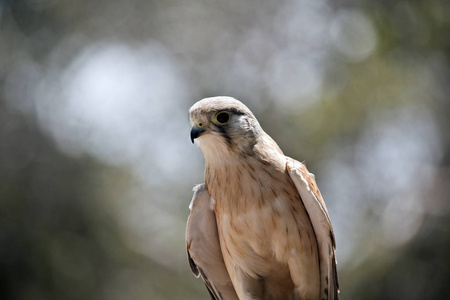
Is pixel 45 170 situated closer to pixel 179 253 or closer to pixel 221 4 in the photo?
pixel 179 253

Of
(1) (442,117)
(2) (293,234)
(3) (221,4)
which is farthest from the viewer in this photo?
(3) (221,4)

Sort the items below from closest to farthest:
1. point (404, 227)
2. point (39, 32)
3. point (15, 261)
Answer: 1. point (404, 227)
2. point (15, 261)
3. point (39, 32)

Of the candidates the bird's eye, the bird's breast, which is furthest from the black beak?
the bird's breast

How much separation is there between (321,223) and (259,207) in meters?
0.39

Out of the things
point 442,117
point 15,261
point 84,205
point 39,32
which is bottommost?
point 15,261

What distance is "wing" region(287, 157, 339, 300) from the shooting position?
337cm

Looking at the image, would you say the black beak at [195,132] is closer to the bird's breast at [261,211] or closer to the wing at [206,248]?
the bird's breast at [261,211]

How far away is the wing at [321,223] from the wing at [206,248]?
2.00ft

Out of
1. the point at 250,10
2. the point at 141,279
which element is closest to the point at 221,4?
the point at 250,10

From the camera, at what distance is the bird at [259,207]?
3398 millimetres

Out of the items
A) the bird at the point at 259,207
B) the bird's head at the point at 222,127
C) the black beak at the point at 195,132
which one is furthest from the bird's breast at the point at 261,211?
the black beak at the point at 195,132

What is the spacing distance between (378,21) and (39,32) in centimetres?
780

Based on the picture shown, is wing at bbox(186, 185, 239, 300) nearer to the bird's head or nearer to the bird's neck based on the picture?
the bird's neck

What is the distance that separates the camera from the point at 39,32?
13312 mm
